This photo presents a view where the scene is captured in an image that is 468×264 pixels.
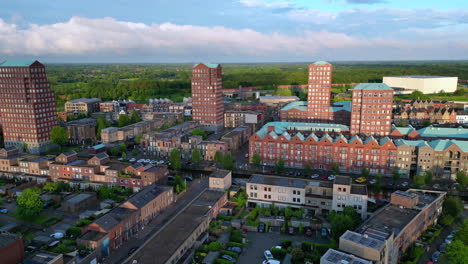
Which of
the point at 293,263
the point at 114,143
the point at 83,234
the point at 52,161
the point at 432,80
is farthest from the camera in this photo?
the point at 432,80

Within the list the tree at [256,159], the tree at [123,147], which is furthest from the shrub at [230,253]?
the tree at [123,147]

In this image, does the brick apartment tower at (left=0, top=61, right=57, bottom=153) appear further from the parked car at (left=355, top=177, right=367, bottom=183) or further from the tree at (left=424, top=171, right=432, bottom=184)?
the tree at (left=424, top=171, right=432, bottom=184)

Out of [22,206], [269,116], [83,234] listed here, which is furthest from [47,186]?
[269,116]

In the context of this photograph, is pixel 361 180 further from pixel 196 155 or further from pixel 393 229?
pixel 196 155

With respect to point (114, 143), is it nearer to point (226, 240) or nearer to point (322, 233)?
point (226, 240)

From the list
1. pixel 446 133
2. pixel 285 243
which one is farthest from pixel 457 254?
pixel 446 133

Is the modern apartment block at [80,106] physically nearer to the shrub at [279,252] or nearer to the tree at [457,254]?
the shrub at [279,252]
